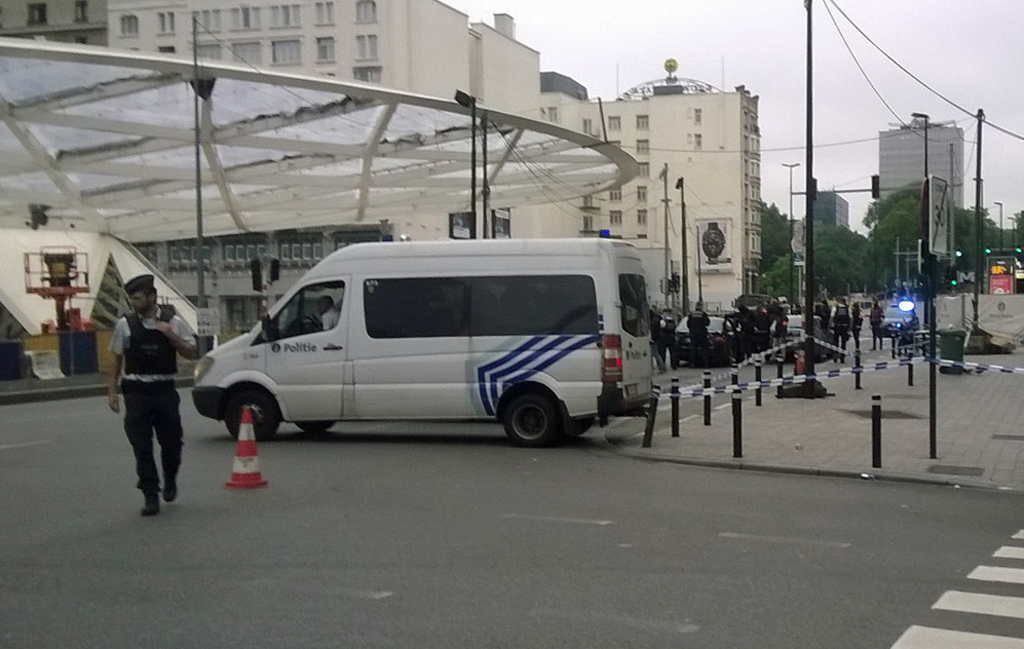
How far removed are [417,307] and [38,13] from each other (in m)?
83.7

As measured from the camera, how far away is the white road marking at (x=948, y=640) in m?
5.61

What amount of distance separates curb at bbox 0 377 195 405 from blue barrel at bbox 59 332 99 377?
6.36ft

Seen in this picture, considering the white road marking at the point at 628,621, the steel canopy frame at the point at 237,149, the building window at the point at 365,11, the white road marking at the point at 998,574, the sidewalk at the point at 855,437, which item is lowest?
the sidewalk at the point at 855,437

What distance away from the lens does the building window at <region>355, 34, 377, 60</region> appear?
7675 centimetres

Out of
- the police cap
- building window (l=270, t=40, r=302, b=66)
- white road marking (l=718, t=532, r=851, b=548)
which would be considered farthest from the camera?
building window (l=270, t=40, r=302, b=66)

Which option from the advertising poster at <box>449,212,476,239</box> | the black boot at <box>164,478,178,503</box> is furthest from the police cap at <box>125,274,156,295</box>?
the advertising poster at <box>449,212,476,239</box>

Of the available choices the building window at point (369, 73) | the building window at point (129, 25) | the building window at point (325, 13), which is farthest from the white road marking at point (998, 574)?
the building window at point (129, 25)

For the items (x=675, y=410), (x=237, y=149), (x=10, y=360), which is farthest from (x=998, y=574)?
(x=237, y=149)

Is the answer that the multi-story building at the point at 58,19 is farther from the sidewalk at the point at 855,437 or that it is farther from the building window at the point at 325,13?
the sidewalk at the point at 855,437

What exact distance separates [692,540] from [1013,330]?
1588 inches

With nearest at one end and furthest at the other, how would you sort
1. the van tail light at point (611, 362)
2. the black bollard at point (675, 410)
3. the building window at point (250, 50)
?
1. the van tail light at point (611, 362)
2. the black bollard at point (675, 410)
3. the building window at point (250, 50)

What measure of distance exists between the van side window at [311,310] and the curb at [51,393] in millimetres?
9200

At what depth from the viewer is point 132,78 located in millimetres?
30281

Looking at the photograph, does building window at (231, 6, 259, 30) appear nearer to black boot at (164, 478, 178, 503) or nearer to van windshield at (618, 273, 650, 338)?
van windshield at (618, 273, 650, 338)
